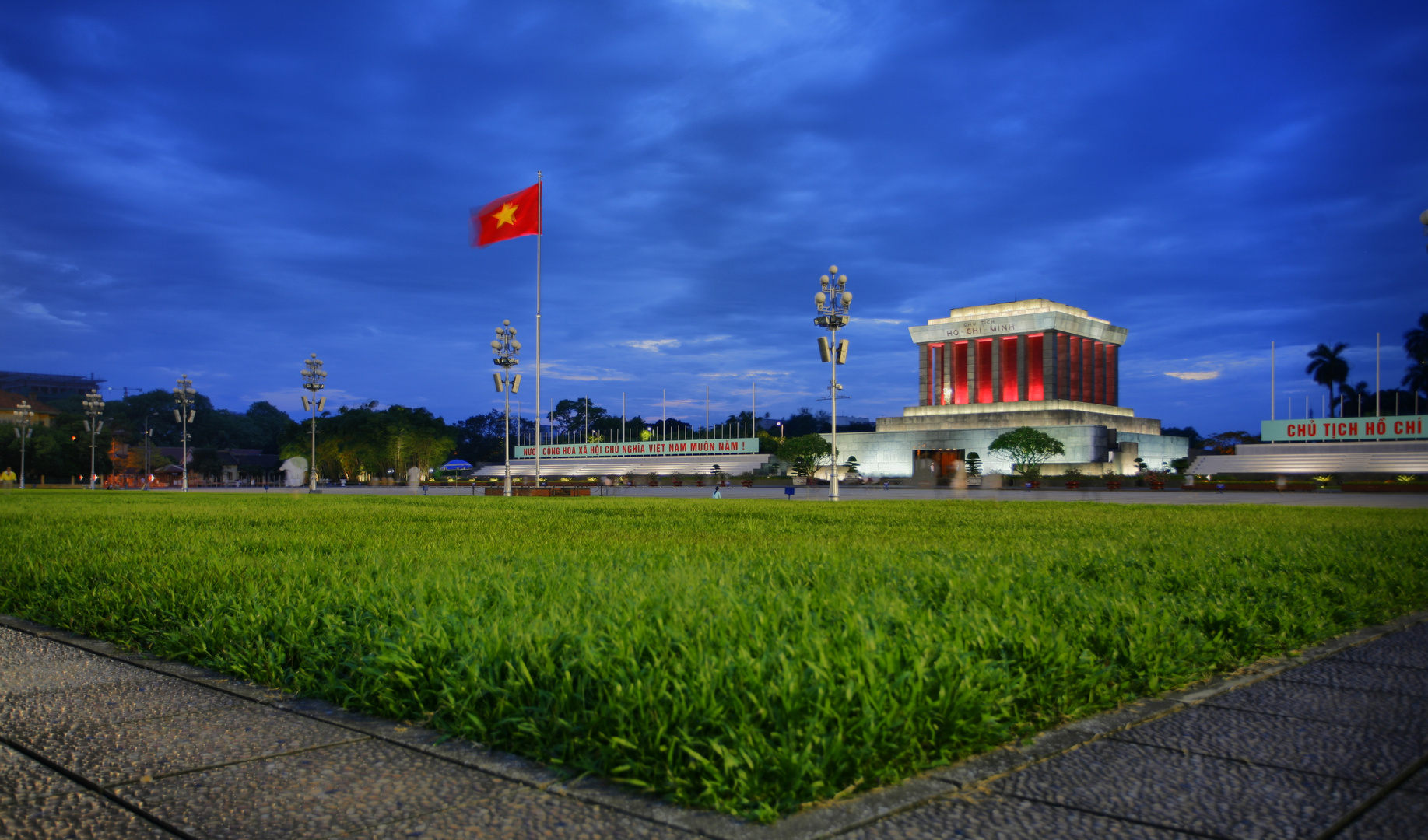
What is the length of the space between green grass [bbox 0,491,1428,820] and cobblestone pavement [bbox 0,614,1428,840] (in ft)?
0.49

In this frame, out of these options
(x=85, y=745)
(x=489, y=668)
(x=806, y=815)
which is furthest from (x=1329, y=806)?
(x=85, y=745)

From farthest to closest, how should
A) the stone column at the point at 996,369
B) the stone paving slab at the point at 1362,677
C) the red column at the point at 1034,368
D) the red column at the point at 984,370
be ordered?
the red column at the point at 984,370
the stone column at the point at 996,369
the red column at the point at 1034,368
the stone paving slab at the point at 1362,677

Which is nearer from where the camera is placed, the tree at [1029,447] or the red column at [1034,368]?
the tree at [1029,447]

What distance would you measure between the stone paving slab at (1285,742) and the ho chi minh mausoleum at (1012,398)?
2752 inches

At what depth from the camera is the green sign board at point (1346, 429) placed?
63.2m

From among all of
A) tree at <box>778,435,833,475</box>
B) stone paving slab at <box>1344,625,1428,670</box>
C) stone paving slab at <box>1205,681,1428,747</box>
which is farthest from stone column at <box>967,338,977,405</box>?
stone paving slab at <box>1205,681,1428,747</box>

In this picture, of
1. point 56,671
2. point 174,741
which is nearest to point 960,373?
point 56,671

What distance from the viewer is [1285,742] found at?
315 cm

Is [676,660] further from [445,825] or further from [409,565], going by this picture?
[409,565]

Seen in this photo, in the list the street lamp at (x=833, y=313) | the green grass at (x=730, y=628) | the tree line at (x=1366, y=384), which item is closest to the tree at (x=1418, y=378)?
the tree line at (x=1366, y=384)

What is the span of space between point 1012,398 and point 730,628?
84.9 meters

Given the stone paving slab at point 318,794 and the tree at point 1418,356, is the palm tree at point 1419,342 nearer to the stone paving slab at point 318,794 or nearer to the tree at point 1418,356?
the tree at point 1418,356

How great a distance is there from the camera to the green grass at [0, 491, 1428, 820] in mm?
2846

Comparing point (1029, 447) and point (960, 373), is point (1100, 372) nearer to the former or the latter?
point (960, 373)
